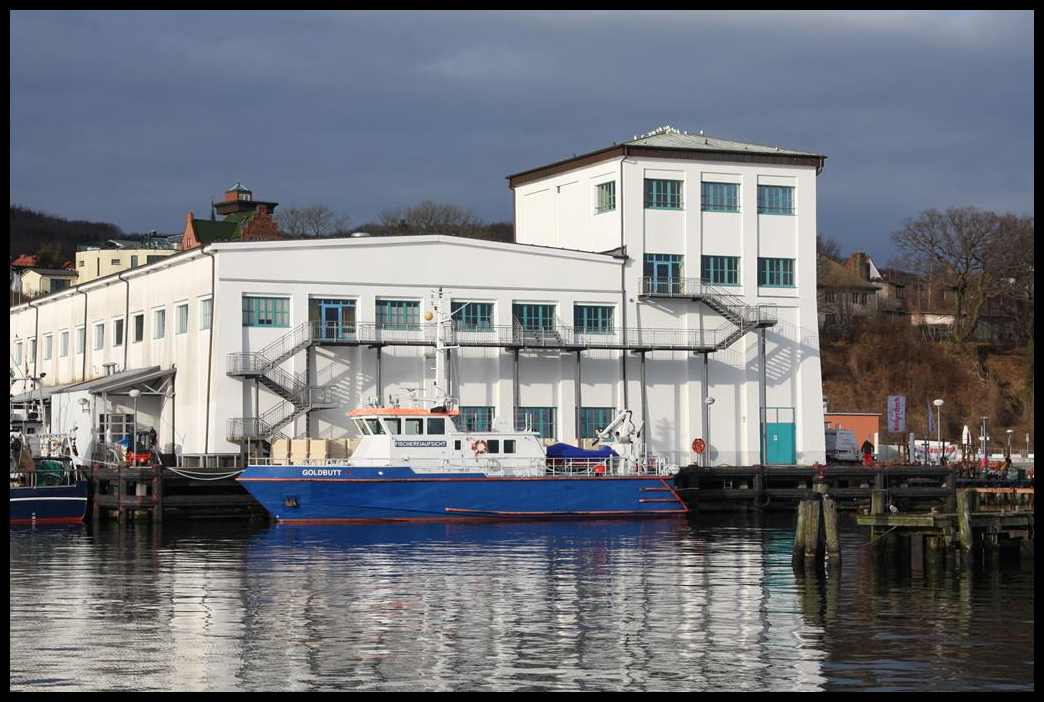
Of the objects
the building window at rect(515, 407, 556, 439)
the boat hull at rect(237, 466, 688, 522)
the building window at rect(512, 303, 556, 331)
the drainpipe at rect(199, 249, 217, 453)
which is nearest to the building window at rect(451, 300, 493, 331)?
the building window at rect(512, 303, 556, 331)

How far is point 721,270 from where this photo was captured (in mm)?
57281

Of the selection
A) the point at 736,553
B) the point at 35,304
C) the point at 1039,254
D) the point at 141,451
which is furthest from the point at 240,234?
the point at 1039,254

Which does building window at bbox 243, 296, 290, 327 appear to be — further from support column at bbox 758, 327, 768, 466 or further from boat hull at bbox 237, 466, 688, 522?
support column at bbox 758, 327, 768, 466

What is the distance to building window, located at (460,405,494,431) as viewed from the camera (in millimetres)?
53219

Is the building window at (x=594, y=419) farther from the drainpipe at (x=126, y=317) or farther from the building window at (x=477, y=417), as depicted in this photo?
the drainpipe at (x=126, y=317)

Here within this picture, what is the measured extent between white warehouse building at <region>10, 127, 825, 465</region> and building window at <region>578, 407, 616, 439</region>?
6 centimetres

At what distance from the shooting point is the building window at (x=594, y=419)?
54531 millimetres

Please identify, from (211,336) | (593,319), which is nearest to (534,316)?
(593,319)

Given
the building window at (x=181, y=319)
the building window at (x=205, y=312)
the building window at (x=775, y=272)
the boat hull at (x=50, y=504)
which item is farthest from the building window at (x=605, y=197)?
the boat hull at (x=50, y=504)

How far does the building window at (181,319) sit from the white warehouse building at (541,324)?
84 millimetres

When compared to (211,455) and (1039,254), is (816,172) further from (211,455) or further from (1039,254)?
(1039,254)

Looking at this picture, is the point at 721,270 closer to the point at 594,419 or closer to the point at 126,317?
the point at 594,419

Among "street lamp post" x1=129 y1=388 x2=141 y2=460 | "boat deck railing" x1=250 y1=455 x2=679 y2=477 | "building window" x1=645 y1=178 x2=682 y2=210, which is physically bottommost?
"boat deck railing" x1=250 y1=455 x2=679 y2=477

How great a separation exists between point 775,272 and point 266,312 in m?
19.7
